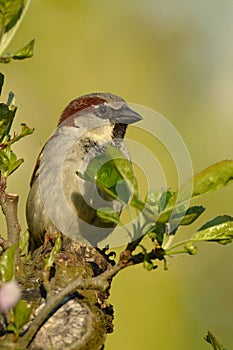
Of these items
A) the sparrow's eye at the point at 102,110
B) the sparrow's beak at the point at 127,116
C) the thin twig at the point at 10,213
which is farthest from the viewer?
the sparrow's eye at the point at 102,110

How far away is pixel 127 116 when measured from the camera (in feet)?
10.8

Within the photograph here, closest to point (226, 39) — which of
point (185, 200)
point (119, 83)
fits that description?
point (119, 83)

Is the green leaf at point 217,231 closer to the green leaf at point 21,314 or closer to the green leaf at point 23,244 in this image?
the green leaf at point 21,314

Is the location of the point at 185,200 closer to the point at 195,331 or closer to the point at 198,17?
the point at 195,331

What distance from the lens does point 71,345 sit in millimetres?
1518

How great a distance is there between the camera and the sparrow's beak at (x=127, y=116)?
127 inches

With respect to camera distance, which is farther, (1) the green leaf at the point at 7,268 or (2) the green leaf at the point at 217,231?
(2) the green leaf at the point at 217,231

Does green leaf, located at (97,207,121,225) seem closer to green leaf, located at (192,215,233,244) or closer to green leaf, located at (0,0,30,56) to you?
green leaf, located at (192,215,233,244)

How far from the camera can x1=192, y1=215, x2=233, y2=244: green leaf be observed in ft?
5.33

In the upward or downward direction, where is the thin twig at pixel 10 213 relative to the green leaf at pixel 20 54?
downward

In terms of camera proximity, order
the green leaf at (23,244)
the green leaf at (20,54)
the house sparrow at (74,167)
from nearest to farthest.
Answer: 1. the green leaf at (20,54)
2. the green leaf at (23,244)
3. the house sparrow at (74,167)

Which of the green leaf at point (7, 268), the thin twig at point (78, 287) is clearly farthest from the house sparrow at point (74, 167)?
the green leaf at point (7, 268)

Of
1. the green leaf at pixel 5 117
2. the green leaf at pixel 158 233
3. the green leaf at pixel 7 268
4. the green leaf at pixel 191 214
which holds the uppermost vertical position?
the green leaf at pixel 5 117

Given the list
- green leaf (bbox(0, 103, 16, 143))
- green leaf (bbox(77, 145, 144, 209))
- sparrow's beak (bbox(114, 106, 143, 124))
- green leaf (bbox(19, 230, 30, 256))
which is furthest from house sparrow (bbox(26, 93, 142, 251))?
green leaf (bbox(77, 145, 144, 209))
